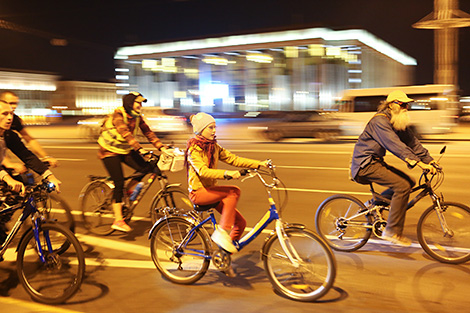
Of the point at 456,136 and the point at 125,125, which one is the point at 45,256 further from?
the point at 456,136

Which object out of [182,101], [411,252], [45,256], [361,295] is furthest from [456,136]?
[182,101]

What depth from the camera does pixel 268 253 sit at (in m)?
4.11

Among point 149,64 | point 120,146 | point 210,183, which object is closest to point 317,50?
point 149,64

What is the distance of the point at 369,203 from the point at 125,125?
3.15m

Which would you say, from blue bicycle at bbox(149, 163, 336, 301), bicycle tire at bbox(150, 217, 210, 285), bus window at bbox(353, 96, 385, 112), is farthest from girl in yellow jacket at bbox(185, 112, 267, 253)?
bus window at bbox(353, 96, 385, 112)

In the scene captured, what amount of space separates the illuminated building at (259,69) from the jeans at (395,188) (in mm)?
30074

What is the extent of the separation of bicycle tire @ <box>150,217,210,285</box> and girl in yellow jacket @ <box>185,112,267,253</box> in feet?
0.72

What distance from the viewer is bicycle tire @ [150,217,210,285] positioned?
4414mm

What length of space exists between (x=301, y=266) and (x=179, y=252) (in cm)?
121

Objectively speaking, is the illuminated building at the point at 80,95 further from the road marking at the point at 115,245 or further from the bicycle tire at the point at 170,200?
the bicycle tire at the point at 170,200

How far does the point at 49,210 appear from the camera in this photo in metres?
5.55

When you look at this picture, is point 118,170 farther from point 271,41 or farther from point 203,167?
point 271,41

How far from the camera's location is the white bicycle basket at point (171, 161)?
571 centimetres

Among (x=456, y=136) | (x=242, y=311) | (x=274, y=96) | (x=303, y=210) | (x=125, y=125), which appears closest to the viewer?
(x=242, y=311)
